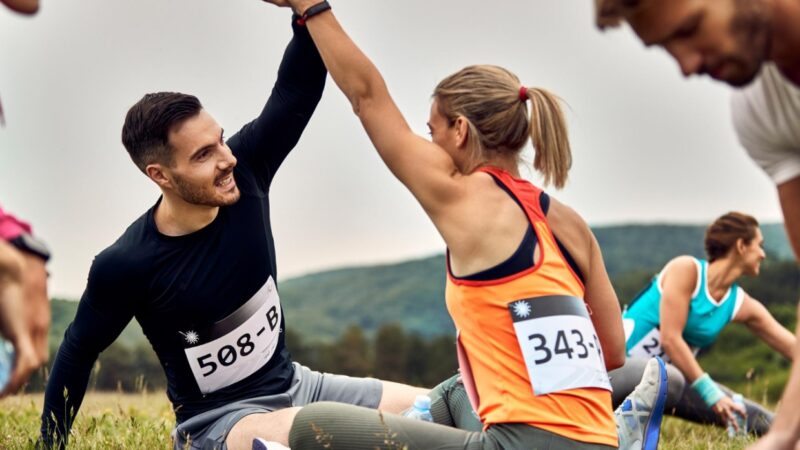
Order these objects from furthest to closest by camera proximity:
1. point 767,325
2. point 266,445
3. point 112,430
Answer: point 767,325 → point 112,430 → point 266,445

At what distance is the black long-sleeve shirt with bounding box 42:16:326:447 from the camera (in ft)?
16.2

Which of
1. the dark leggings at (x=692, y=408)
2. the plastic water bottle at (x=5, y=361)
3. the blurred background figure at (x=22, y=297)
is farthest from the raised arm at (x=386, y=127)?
the dark leggings at (x=692, y=408)

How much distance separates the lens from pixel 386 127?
3.92m

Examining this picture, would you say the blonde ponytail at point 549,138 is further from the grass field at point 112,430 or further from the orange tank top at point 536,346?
the grass field at point 112,430

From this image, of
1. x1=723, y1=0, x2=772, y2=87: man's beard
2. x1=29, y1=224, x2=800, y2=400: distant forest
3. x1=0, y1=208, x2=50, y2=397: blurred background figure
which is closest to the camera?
x1=0, y1=208, x2=50, y2=397: blurred background figure

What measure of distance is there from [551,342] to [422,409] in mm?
1378

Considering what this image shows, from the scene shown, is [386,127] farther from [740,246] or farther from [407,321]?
[407,321]

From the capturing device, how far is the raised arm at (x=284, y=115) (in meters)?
4.95

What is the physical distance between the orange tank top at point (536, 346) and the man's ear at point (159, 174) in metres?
1.69

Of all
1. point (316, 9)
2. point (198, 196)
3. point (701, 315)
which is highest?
point (316, 9)

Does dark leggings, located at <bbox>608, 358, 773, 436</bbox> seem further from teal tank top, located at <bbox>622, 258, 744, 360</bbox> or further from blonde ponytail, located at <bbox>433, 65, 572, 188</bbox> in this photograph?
blonde ponytail, located at <bbox>433, 65, 572, 188</bbox>

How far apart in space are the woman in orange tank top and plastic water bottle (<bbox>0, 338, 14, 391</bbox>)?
167cm

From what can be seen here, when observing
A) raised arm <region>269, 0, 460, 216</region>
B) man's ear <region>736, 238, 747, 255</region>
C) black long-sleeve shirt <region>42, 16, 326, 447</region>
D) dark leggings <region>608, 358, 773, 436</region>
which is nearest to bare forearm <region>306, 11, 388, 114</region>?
raised arm <region>269, 0, 460, 216</region>

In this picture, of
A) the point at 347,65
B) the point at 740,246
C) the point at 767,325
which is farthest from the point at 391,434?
the point at 767,325
